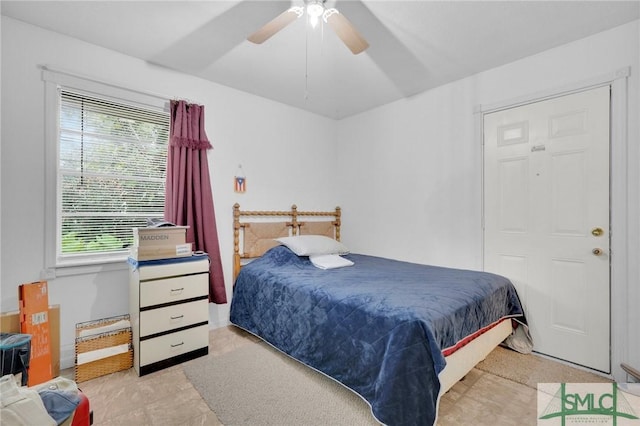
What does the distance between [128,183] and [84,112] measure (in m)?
0.65

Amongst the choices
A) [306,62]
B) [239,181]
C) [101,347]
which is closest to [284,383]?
[101,347]

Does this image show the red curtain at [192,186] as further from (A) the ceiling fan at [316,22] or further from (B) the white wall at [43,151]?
(A) the ceiling fan at [316,22]

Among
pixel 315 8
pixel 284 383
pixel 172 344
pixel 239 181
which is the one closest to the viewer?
pixel 315 8

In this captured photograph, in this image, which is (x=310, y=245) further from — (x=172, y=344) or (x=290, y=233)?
(x=172, y=344)

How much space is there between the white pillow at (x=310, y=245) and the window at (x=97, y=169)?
1292mm

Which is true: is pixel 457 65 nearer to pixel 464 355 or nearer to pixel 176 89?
pixel 464 355

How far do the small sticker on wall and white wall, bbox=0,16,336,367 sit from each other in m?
0.05

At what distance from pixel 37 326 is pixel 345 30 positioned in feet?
8.80

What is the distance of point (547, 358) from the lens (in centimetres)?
253

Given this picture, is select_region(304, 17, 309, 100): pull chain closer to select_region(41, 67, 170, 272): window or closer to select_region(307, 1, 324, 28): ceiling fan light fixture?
select_region(307, 1, 324, 28): ceiling fan light fixture

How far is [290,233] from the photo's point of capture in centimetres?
379

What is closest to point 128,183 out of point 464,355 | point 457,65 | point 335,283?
point 335,283

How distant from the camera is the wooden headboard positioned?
3.29 m

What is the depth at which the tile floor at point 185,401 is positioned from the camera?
175 cm
